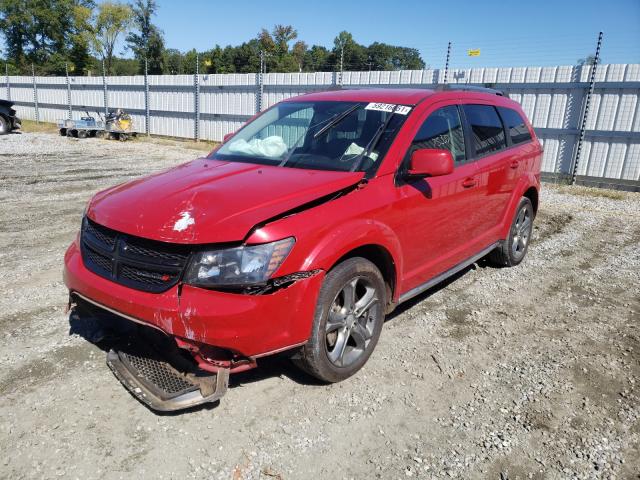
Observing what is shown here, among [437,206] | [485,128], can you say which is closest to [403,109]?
[437,206]

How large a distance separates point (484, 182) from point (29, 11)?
72.1m

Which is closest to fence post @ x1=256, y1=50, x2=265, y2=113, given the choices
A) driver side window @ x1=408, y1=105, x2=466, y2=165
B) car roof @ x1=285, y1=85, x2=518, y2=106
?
car roof @ x1=285, y1=85, x2=518, y2=106

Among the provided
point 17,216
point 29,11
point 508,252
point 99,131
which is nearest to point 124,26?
point 29,11

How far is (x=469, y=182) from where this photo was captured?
4160 mm

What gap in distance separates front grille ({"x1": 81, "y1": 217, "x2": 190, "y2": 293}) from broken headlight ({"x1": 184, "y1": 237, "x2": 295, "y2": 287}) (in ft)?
0.30

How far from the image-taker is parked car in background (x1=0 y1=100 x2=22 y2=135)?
19.7m

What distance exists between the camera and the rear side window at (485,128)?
14.4ft

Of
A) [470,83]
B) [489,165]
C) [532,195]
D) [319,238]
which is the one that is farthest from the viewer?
[470,83]

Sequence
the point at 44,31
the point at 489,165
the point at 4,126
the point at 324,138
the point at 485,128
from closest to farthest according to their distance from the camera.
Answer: the point at 324,138, the point at 489,165, the point at 485,128, the point at 4,126, the point at 44,31

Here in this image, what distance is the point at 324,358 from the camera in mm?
2898

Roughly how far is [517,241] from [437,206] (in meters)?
2.33

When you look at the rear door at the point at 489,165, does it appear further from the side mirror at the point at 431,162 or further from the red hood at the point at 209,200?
the red hood at the point at 209,200

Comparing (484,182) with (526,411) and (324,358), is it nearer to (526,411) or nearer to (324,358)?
(526,411)

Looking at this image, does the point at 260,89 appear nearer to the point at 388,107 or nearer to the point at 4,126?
the point at 4,126
